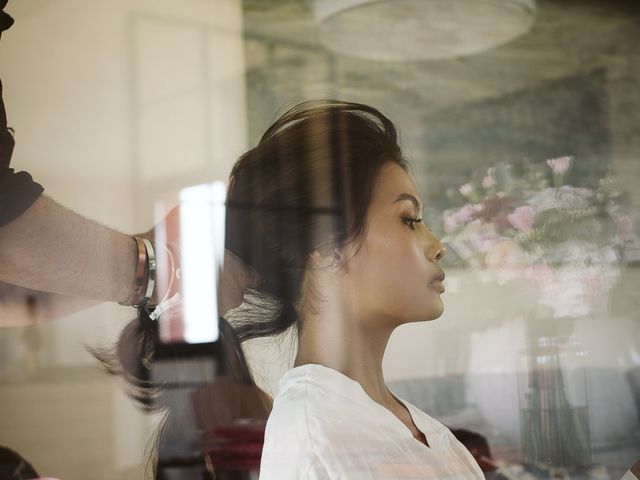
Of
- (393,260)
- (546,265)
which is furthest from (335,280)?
(546,265)

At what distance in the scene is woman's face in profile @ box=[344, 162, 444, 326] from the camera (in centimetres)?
124

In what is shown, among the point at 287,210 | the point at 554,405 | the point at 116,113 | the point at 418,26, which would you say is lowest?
the point at 554,405

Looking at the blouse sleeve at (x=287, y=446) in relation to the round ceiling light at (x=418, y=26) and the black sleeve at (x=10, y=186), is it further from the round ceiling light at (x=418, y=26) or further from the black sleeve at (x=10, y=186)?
the round ceiling light at (x=418, y=26)

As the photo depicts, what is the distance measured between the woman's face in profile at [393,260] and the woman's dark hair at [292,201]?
0.03 m

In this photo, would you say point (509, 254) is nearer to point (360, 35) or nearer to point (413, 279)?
point (413, 279)

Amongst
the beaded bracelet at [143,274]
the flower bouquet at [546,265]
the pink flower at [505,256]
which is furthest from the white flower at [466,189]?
the beaded bracelet at [143,274]

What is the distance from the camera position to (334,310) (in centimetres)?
121

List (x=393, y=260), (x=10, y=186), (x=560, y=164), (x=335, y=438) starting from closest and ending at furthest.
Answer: (x=10, y=186) < (x=335, y=438) < (x=393, y=260) < (x=560, y=164)

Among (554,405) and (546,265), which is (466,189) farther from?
(554,405)

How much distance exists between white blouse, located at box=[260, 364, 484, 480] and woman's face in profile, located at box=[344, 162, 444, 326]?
129mm

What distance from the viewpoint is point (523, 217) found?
4.74 feet

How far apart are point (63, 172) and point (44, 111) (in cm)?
9

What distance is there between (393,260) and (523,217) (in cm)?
32

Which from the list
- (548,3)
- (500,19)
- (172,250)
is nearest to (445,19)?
(500,19)
